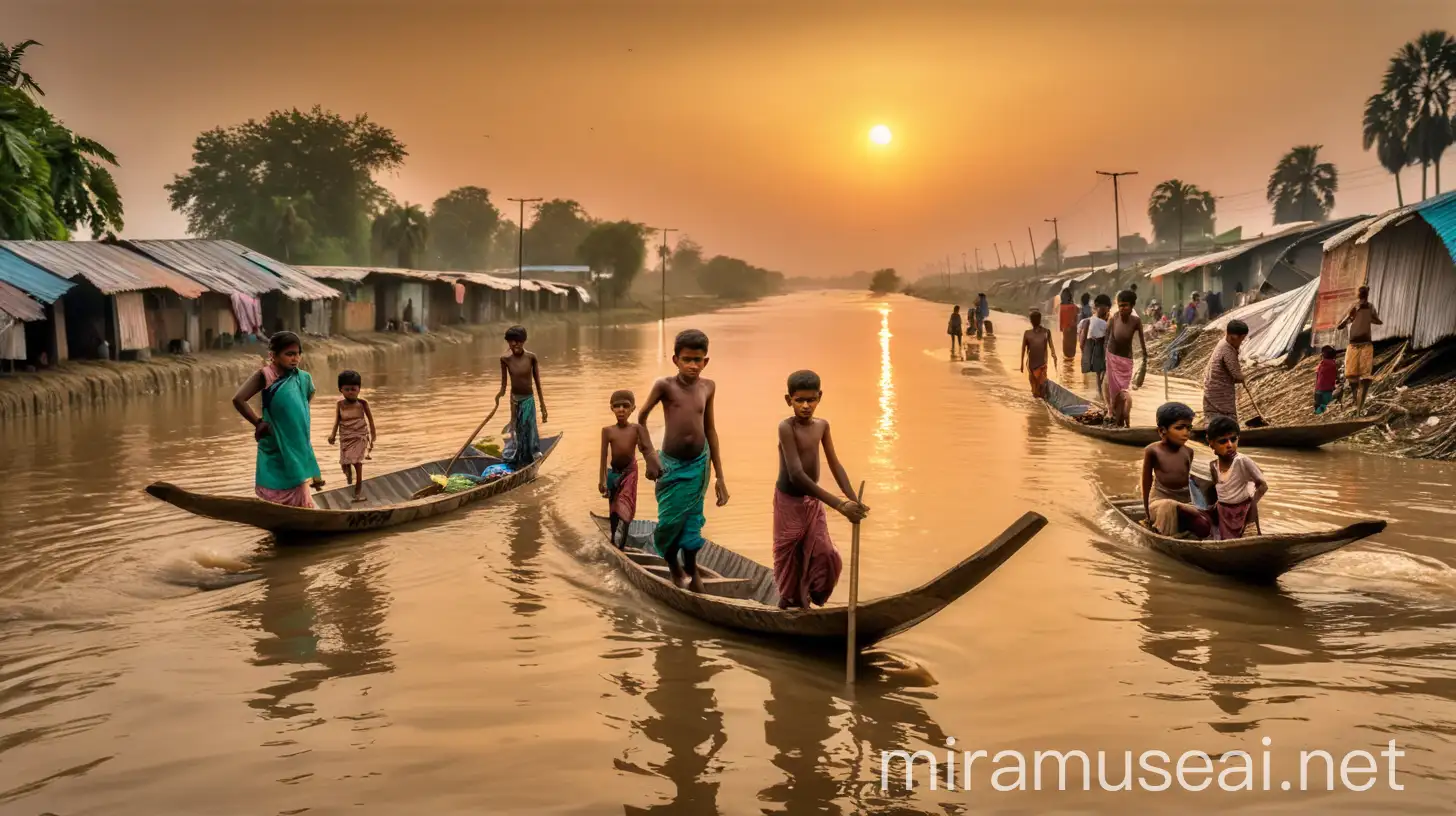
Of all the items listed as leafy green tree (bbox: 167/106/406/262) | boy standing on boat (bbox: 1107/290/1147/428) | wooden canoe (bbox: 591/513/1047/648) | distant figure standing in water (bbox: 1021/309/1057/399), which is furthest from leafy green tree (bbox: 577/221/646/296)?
wooden canoe (bbox: 591/513/1047/648)

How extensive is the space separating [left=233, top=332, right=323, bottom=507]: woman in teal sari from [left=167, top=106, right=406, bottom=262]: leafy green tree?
2257 inches

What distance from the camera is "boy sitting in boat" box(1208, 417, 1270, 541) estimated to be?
6770 millimetres

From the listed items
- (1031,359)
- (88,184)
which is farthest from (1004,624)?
(88,184)

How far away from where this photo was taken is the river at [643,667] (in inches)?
177

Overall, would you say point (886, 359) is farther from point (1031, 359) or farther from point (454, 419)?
point (454, 419)

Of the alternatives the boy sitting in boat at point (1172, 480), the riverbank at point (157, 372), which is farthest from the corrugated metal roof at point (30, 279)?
the boy sitting in boat at point (1172, 480)

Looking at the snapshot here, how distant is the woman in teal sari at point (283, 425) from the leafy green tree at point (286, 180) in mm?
57321

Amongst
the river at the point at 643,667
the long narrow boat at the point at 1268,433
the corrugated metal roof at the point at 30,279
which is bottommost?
the river at the point at 643,667

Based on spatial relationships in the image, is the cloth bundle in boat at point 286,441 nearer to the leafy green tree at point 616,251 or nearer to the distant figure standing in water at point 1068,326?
the distant figure standing in water at point 1068,326

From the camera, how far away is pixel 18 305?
1642cm

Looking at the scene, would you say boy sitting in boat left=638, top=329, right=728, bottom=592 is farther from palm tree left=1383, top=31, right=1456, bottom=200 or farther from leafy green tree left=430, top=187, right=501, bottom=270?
leafy green tree left=430, top=187, right=501, bottom=270

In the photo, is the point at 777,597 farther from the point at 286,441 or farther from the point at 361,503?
the point at 361,503

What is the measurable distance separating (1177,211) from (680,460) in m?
79.1

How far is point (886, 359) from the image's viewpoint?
3072cm
